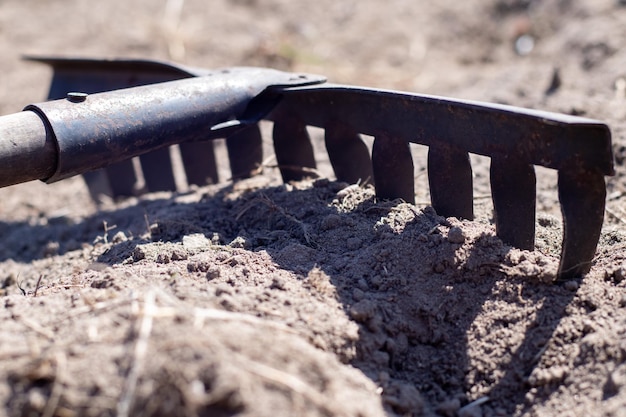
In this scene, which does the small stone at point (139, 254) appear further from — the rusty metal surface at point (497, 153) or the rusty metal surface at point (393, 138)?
the rusty metal surface at point (497, 153)

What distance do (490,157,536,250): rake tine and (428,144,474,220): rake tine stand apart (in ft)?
0.50

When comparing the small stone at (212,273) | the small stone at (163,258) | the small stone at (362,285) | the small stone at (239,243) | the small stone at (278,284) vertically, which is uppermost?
the small stone at (212,273)

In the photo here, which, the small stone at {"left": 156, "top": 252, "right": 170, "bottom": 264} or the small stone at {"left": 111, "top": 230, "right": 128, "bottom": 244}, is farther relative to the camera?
the small stone at {"left": 111, "top": 230, "right": 128, "bottom": 244}

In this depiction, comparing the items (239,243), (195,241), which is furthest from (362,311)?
(195,241)

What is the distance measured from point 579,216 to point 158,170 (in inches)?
89.6

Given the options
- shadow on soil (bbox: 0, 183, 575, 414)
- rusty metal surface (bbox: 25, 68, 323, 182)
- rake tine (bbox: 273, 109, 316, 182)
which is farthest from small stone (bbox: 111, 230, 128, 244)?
rake tine (bbox: 273, 109, 316, 182)

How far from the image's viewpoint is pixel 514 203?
2291 mm

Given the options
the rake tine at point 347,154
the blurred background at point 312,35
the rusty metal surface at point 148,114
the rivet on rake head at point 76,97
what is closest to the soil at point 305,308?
the rake tine at point 347,154

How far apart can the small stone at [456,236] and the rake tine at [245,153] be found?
4.30 ft

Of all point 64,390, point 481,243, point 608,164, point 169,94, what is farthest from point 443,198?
point 64,390

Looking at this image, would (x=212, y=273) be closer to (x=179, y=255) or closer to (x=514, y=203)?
(x=179, y=255)

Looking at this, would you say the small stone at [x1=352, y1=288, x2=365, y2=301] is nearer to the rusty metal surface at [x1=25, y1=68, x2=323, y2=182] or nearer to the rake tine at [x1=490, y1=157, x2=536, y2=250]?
the rake tine at [x1=490, y1=157, x2=536, y2=250]

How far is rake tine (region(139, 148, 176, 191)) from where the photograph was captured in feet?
12.1

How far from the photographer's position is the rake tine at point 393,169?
2.64m
